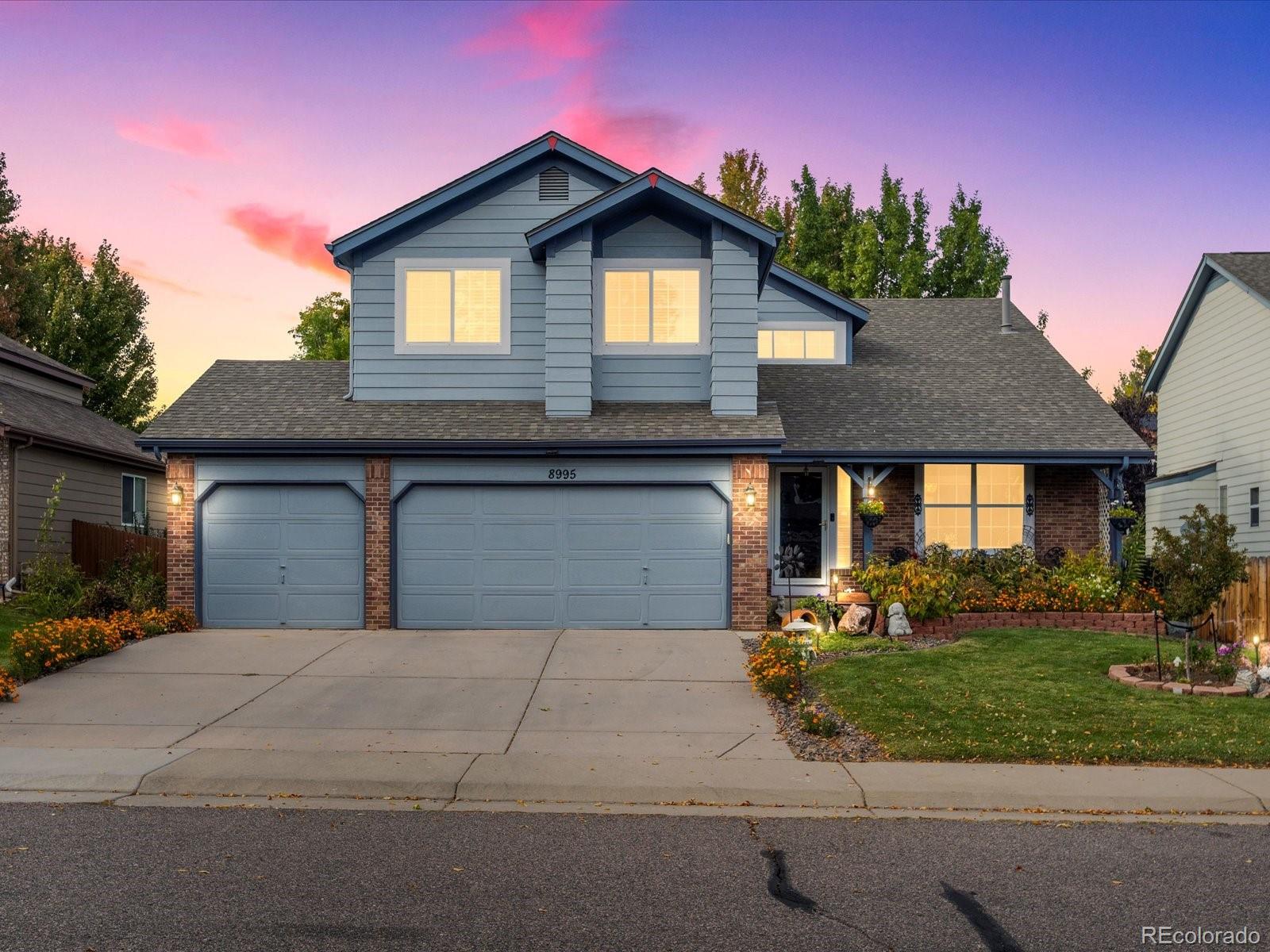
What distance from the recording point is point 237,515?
56.7 ft

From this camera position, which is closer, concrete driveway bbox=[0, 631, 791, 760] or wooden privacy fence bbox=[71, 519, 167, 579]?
concrete driveway bbox=[0, 631, 791, 760]

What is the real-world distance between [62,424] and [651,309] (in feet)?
52.8

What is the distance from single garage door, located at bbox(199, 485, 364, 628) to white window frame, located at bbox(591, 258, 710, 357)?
5.06 meters

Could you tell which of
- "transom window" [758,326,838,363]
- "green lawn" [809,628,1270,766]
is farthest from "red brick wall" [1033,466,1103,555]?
"transom window" [758,326,838,363]

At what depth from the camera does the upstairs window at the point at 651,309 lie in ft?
60.1

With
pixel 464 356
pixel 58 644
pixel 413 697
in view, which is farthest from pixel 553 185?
pixel 58 644

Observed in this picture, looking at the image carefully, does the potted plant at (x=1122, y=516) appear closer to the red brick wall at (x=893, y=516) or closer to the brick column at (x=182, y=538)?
the red brick wall at (x=893, y=516)

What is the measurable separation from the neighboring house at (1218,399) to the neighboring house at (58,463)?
23.6 m

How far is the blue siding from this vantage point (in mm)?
18719

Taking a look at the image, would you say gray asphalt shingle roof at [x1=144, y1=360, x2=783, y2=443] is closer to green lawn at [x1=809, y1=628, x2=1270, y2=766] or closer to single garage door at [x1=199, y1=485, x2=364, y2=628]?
single garage door at [x1=199, y1=485, x2=364, y2=628]

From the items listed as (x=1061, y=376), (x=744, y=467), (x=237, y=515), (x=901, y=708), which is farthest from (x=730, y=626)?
(x=1061, y=376)

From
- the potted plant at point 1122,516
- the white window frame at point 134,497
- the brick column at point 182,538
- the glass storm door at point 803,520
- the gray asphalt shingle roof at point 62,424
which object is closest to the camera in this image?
the brick column at point 182,538

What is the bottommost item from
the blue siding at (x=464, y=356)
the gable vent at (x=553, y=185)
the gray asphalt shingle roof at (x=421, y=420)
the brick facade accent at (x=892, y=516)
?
the brick facade accent at (x=892, y=516)

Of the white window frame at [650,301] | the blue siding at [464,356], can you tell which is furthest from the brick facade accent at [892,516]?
the blue siding at [464,356]
